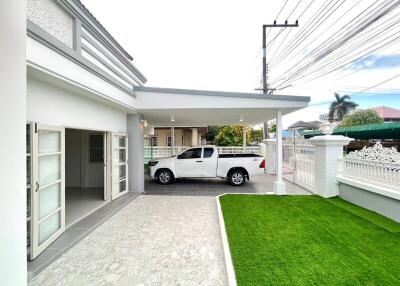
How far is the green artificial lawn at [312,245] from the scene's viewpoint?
3.20 metres

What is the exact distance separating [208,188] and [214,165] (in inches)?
39.0

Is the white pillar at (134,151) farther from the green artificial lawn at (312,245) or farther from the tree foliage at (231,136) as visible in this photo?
the tree foliage at (231,136)

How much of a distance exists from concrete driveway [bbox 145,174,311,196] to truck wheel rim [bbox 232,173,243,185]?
0.27m

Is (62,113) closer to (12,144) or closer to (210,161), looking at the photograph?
(12,144)

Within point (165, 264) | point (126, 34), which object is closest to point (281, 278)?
point (165, 264)

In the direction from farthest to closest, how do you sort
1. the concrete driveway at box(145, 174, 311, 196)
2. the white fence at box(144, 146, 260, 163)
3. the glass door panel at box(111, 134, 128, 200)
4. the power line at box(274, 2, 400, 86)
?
the white fence at box(144, 146, 260, 163), the concrete driveway at box(145, 174, 311, 196), the glass door panel at box(111, 134, 128, 200), the power line at box(274, 2, 400, 86)

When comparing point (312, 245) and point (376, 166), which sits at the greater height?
point (376, 166)

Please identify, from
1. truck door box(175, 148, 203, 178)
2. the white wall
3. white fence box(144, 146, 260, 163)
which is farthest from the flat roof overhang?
white fence box(144, 146, 260, 163)

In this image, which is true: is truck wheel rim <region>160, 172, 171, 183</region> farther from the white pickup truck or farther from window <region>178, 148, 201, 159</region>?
window <region>178, 148, 201, 159</region>

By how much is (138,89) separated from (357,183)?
22.6 feet

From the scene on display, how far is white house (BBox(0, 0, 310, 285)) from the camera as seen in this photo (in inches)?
89.4

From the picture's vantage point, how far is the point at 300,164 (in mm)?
9984

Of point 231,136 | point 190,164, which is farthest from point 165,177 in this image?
point 231,136

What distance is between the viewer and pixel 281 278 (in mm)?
3152
